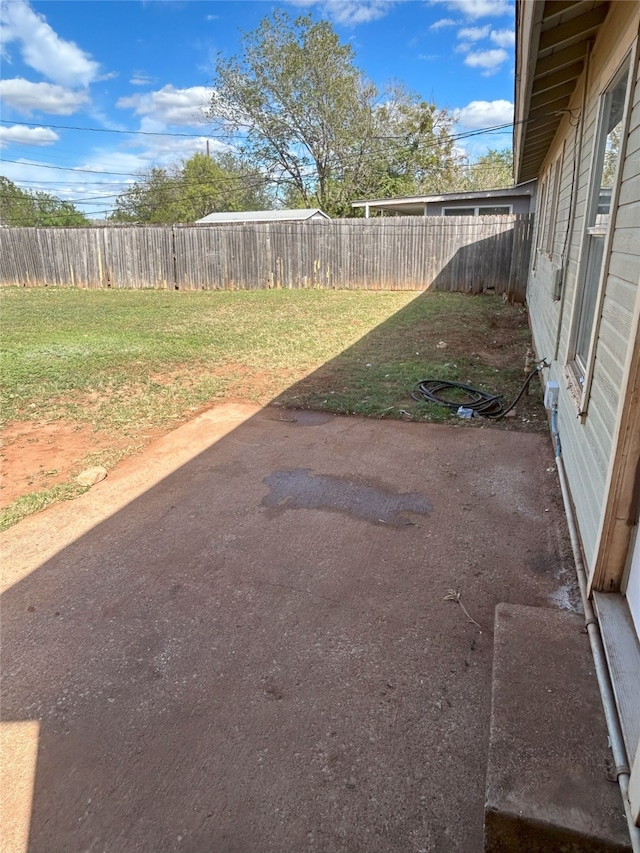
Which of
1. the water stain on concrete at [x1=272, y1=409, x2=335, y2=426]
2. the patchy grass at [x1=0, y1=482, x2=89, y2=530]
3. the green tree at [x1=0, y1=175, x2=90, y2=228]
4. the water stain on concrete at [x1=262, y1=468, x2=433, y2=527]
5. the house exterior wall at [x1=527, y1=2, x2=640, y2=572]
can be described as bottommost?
the patchy grass at [x1=0, y1=482, x2=89, y2=530]

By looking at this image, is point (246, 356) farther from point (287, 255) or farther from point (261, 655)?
point (287, 255)

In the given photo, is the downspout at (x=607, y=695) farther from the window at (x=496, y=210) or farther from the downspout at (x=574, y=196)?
the window at (x=496, y=210)

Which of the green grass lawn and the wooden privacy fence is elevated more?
the wooden privacy fence

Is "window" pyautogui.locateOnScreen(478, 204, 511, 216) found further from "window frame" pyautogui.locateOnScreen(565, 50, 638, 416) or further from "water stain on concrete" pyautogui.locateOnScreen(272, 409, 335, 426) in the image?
"window frame" pyautogui.locateOnScreen(565, 50, 638, 416)

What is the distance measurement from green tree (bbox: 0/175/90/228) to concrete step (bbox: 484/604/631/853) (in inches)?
2081

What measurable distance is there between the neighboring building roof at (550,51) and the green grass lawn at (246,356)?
8.23ft

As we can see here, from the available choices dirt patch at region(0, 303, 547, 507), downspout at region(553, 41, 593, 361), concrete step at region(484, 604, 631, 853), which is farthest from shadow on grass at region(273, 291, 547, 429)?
concrete step at region(484, 604, 631, 853)

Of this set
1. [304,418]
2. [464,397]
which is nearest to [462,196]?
[464,397]

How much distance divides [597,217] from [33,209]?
188 ft

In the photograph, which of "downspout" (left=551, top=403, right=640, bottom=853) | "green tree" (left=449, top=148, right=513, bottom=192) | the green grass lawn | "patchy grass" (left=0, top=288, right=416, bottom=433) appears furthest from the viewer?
"green tree" (left=449, top=148, right=513, bottom=192)

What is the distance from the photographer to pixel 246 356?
7.12m

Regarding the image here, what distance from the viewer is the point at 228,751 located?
64.7 inches

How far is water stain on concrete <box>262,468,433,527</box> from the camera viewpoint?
3.10 metres

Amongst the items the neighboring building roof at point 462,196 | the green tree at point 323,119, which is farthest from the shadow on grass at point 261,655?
the green tree at point 323,119
